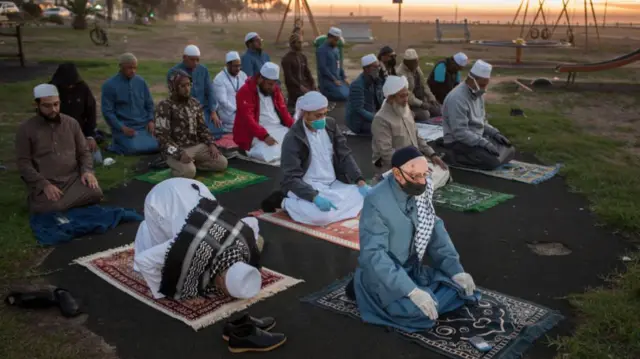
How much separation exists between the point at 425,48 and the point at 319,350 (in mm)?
23689

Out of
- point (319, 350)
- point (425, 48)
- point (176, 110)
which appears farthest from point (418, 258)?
point (425, 48)

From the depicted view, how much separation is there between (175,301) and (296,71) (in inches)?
302

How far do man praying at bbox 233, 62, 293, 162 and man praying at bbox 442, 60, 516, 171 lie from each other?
210 cm

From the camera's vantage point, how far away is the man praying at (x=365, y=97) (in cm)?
909

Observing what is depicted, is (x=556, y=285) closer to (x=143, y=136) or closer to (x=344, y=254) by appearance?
(x=344, y=254)

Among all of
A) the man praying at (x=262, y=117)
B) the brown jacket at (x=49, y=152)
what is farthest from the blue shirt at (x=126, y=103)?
the brown jacket at (x=49, y=152)

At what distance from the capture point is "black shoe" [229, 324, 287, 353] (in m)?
3.56

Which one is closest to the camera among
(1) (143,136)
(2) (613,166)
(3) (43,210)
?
(3) (43,210)

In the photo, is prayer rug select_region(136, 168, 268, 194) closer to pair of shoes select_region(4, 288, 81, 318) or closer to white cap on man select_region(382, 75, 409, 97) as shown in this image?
white cap on man select_region(382, 75, 409, 97)

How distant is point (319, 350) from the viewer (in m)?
3.60

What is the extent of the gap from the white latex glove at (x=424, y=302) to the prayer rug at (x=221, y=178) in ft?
11.6

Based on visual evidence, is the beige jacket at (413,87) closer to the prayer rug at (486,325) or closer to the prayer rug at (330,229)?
the prayer rug at (330,229)

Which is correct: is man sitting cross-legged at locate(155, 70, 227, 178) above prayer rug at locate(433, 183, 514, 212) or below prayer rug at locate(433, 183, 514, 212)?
above

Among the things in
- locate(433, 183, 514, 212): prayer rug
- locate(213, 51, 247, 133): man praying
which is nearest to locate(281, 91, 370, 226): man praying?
locate(433, 183, 514, 212): prayer rug
